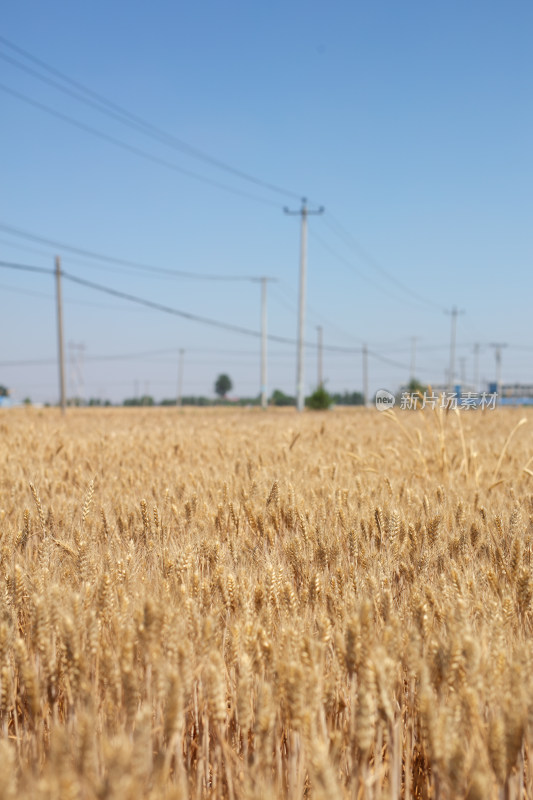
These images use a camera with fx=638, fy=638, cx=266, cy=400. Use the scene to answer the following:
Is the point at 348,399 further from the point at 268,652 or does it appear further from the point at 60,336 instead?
the point at 268,652

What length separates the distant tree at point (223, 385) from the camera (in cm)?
14512

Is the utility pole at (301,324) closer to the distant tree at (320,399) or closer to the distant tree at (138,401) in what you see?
the distant tree at (320,399)

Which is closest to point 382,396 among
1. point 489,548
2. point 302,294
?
point 489,548

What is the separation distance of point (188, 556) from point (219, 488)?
1483 mm

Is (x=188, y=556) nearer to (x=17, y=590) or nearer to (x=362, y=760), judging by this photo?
(x=17, y=590)

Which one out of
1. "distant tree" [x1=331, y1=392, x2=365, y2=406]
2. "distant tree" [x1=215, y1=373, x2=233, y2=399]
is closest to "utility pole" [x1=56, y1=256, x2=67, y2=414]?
A: "distant tree" [x1=331, y1=392, x2=365, y2=406]

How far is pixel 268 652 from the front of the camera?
51.8 inches

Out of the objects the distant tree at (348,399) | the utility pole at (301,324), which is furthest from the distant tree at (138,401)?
the utility pole at (301,324)

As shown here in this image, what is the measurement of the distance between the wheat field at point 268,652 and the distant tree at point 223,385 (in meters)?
142

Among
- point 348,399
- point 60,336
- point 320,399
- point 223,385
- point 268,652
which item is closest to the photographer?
point 268,652

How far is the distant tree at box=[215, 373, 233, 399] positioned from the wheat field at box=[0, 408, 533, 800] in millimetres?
142472

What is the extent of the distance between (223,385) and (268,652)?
14357cm

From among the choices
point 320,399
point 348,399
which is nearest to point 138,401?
point 348,399

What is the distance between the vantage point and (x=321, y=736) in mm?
1113
